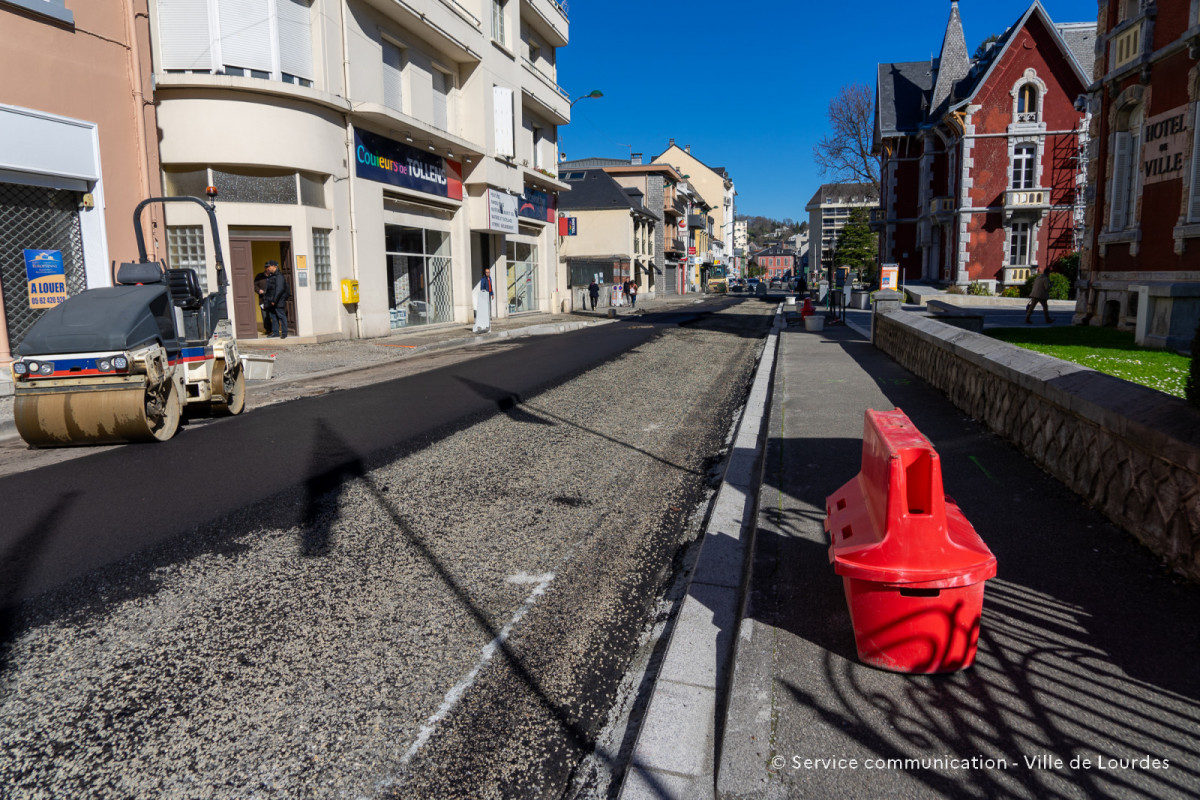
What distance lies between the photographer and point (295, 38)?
17.9 metres

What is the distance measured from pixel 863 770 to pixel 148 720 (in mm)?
2654

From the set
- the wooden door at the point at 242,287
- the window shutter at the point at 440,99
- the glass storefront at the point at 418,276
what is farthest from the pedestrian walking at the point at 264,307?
the window shutter at the point at 440,99

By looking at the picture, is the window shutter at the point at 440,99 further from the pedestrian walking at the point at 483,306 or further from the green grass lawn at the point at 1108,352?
the green grass lawn at the point at 1108,352

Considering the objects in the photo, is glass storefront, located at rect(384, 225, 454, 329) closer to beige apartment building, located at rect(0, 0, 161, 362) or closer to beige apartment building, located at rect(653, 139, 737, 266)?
beige apartment building, located at rect(0, 0, 161, 362)

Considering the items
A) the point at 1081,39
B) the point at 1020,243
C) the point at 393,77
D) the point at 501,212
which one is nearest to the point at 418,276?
the point at 501,212

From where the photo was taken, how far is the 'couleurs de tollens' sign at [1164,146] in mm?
14406

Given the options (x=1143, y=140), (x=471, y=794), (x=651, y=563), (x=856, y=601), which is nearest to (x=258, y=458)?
(x=651, y=563)

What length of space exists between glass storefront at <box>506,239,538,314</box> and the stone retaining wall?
25.4 meters

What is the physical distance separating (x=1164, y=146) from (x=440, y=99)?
19953 mm

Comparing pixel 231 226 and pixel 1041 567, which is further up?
pixel 231 226

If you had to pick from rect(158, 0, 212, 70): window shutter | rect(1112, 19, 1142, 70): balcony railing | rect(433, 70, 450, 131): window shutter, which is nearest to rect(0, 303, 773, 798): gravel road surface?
rect(158, 0, 212, 70): window shutter

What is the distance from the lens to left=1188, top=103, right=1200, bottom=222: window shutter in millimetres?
13766

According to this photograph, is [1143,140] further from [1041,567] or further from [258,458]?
[258,458]

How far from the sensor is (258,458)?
7199 mm
